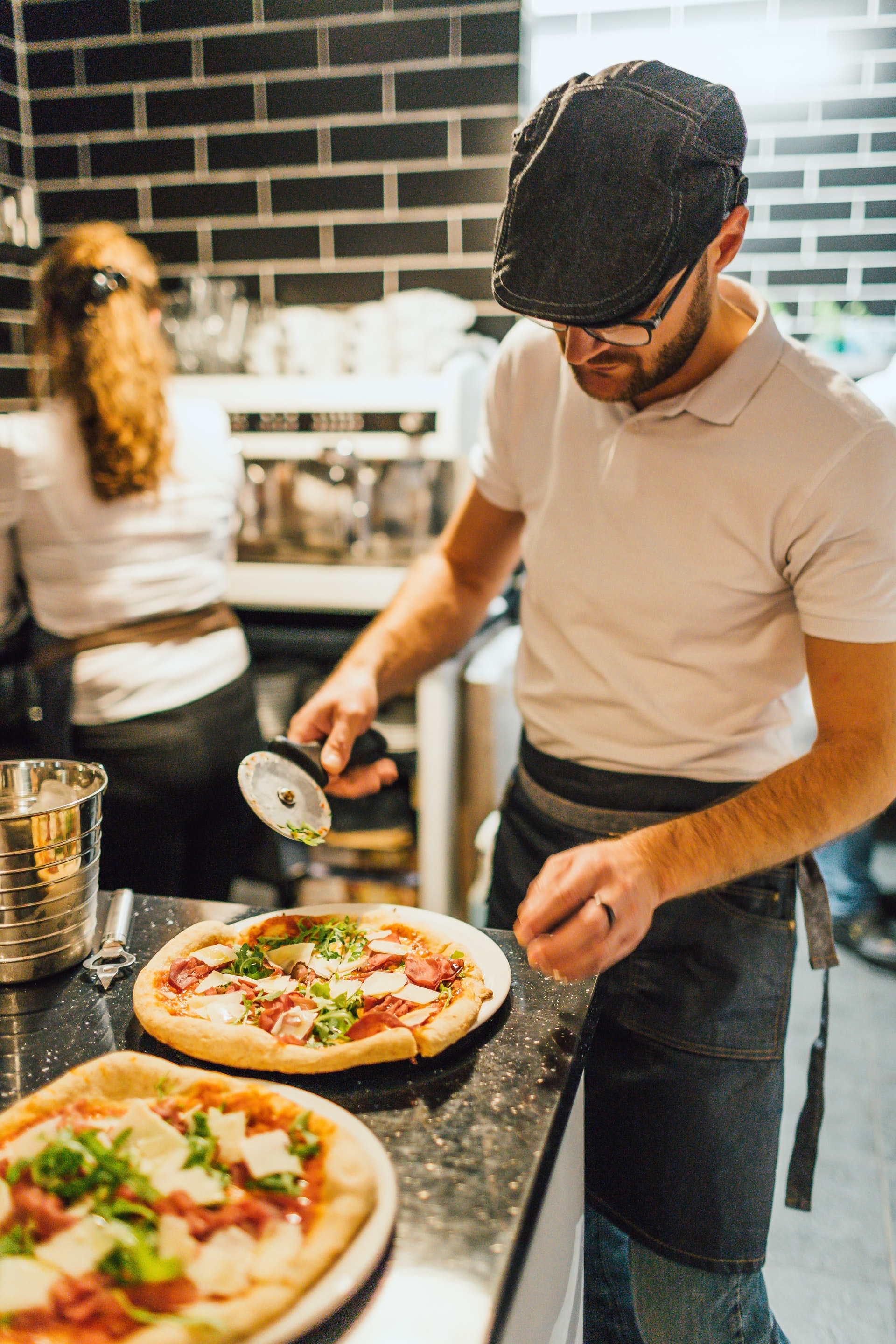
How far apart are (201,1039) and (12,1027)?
0.70ft

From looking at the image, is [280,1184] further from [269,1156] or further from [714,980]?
[714,980]

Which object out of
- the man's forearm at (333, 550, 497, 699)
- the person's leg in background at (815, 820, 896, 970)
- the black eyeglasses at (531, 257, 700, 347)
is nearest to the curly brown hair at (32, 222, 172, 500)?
the man's forearm at (333, 550, 497, 699)

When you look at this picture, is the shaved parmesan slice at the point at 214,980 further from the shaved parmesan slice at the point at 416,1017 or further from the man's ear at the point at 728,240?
the man's ear at the point at 728,240

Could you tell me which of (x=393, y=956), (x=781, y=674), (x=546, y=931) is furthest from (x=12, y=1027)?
(x=781, y=674)

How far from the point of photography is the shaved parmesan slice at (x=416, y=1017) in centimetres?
95

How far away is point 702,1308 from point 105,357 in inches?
68.4

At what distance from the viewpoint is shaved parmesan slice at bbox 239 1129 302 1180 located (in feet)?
2.51

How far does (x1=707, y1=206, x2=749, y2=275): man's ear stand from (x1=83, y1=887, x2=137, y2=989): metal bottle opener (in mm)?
987

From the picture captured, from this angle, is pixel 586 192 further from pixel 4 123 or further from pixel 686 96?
pixel 4 123

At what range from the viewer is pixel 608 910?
3.17ft

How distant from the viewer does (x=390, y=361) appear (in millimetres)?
2725

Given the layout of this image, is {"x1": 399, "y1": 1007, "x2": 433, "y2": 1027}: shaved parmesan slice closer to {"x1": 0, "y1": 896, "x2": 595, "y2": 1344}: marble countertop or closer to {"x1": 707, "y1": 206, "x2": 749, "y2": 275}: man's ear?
{"x1": 0, "y1": 896, "x2": 595, "y2": 1344}: marble countertop

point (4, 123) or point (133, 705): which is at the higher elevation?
point (4, 123)

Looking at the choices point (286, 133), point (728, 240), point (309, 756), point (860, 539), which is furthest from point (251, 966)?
point (286, 133)
